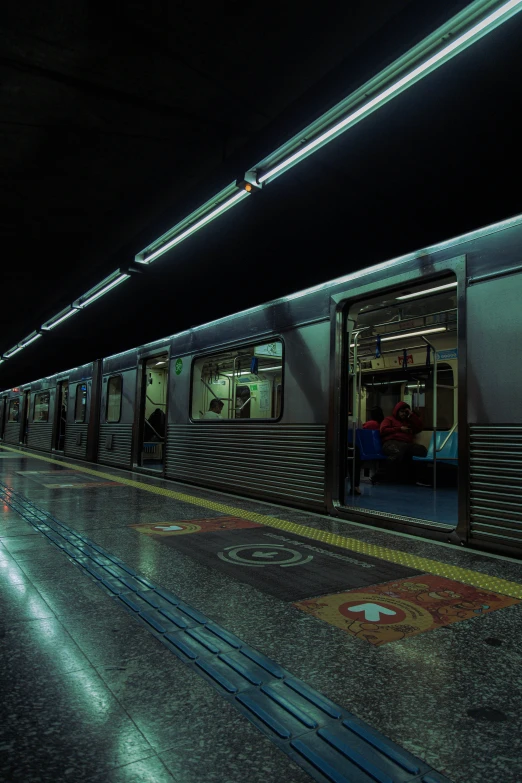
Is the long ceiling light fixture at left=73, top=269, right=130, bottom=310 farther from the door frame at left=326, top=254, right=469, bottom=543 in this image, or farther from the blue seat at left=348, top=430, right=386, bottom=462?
the blue seat at left=348, top=430, right=386, bottom=462

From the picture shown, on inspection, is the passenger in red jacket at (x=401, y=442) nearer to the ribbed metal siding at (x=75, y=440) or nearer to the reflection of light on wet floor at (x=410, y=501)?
the reflection of light on wet floor at (x=410, y=501)

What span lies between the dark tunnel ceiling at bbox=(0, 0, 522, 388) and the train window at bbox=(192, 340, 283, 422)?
62.0 inches

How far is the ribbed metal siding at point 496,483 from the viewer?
131 inches

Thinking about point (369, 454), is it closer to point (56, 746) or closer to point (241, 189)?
point (241, 189)

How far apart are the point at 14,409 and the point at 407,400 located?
56.2 feet

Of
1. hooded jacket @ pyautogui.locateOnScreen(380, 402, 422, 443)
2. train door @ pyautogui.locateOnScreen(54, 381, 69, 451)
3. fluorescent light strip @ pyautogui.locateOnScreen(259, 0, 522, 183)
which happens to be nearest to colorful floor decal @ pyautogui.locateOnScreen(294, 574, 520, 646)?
fluorescent light strip @ pyautogui.locateOnScreen(259, 0, 522, 183)

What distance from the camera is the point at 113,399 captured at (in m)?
10.8

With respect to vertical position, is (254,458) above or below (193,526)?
above

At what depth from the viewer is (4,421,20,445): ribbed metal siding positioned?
18886mm

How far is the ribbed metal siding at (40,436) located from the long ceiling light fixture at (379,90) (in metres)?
12.1

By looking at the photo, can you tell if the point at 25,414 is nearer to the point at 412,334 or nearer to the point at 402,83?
the point at 412,334

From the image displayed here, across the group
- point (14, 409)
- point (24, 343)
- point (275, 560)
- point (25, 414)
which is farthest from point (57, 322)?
point (14, 409)

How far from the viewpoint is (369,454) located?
7.93 metres

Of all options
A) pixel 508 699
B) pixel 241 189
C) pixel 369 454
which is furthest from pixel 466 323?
pixel 369 454
